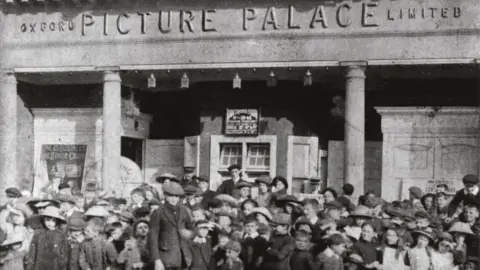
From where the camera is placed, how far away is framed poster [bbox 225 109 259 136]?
21.7 meters

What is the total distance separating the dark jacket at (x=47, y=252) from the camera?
11.9 m

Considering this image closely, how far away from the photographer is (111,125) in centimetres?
2025

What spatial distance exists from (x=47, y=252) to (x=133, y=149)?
12.1m

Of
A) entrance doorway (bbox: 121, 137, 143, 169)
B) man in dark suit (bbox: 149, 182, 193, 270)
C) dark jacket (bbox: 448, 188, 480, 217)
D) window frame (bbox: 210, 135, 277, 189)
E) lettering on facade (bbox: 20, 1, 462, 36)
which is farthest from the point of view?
entrance doorway (bbox: 121, 137, 143, 169)

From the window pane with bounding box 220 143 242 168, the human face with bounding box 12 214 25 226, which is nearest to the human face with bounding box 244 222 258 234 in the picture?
the human face with bounding box 12 214 25 226

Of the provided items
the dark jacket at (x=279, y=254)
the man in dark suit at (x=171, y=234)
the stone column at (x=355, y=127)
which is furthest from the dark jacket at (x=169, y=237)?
the stone column at (x=355, y=127)

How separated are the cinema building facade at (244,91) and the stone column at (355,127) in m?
0.03

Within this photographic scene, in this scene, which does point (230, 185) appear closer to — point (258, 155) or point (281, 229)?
point (281, 229)

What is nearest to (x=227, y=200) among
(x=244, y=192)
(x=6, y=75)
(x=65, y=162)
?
(x=244, y=192)

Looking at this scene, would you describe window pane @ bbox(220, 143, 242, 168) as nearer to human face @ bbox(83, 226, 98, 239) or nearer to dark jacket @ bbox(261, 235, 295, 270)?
human face @ bbox(83, 226, 98, 239)

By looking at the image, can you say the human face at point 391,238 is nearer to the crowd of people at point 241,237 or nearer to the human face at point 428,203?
the crowd of people at point 241,237

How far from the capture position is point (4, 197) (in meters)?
20.3

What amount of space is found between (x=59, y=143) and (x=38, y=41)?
3380 millimetres

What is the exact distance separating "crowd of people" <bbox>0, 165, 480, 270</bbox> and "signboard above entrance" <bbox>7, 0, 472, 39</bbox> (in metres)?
5.78
